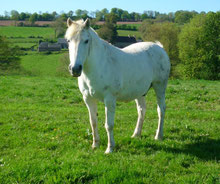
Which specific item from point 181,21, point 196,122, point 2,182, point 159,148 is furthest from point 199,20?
point 2,182

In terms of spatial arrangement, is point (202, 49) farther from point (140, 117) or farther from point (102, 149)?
point (102, 149)

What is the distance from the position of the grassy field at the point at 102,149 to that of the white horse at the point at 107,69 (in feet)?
1.96

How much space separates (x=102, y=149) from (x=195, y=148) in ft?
7.38

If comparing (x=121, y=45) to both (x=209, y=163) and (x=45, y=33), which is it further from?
(x=209, y=163)

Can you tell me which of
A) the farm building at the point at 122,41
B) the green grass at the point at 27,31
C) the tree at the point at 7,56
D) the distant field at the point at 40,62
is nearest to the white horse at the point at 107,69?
the tree at the point at 7,56

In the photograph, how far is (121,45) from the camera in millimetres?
59156

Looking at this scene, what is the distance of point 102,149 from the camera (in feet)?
18.0

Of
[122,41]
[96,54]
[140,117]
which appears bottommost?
[140,117]

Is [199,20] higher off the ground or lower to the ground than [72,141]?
higher

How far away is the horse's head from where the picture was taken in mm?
4098

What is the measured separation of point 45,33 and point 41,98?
7843 centimetres

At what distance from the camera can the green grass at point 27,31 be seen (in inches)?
3068

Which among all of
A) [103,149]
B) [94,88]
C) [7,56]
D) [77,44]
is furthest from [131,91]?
[7,56]

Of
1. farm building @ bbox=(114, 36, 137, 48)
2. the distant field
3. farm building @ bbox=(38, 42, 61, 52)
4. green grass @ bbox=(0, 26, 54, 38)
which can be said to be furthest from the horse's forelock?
green grass @ bbox=(0, 26, 54, 38)
